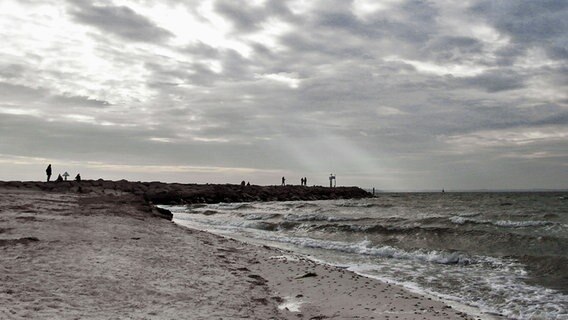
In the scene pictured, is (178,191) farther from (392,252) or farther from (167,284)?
(167,284)

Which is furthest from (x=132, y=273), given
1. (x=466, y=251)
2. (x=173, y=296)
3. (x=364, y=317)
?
(x=466, y=251)

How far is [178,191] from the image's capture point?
55.0m

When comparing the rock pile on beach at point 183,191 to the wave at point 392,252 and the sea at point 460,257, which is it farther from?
the wave at point 392,252

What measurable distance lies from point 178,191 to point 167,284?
48.5m

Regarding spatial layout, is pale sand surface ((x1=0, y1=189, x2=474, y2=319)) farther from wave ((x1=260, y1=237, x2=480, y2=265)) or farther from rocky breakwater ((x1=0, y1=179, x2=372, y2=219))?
rocky breakwater ((x1=0, y1=179, x2=372, y2=219))

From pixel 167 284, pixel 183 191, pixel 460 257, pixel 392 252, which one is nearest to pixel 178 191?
pixel 183 191

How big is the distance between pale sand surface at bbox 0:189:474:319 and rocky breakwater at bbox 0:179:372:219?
27.2 m

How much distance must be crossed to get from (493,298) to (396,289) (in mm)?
1907

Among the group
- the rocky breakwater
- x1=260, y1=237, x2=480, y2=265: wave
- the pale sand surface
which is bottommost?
x1=260, y1=237, x2=480, y2=265: wave

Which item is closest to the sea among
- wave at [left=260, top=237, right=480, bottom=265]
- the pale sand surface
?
wave at [left=260, top=237, right=480, bottom=265]

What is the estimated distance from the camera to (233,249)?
13484mm

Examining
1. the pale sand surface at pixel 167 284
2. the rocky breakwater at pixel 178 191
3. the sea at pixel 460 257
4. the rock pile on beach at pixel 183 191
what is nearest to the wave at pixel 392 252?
the sea at pixel 460 257

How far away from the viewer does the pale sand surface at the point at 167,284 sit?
20.3 feet

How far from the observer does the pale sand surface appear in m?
6.18
